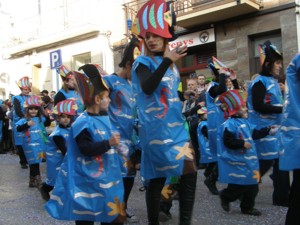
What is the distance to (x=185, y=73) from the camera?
15070 millimetres

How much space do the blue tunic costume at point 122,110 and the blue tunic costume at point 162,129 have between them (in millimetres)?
733

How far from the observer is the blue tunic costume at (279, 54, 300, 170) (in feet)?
9.66

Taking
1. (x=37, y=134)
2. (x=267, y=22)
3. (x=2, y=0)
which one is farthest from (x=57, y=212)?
(x=2, y=0)

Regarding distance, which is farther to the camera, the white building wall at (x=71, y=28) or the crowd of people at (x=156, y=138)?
the white building wall at (x=71, y=28)

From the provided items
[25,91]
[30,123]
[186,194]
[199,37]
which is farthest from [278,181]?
[199,37]

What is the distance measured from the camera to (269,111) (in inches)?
195

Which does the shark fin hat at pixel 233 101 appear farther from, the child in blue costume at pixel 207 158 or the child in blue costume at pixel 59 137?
the child in blue costume at pixel 59 137

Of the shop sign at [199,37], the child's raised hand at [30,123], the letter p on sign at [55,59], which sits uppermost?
the shop sign at [199,37]

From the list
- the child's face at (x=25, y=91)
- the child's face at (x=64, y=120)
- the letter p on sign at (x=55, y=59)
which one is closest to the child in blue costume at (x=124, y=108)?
the child's face at (x=64, y=120)

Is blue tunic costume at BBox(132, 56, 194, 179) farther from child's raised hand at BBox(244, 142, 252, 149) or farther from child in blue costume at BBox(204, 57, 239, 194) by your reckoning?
child in blue costume at BBox(204, 57, 239, 194)

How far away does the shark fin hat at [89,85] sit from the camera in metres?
3.47

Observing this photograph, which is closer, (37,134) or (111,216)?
(111,216)

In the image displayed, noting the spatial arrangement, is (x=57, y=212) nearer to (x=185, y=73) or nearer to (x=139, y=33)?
(x=139, y=33)

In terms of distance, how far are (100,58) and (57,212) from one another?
15978 millimetres
